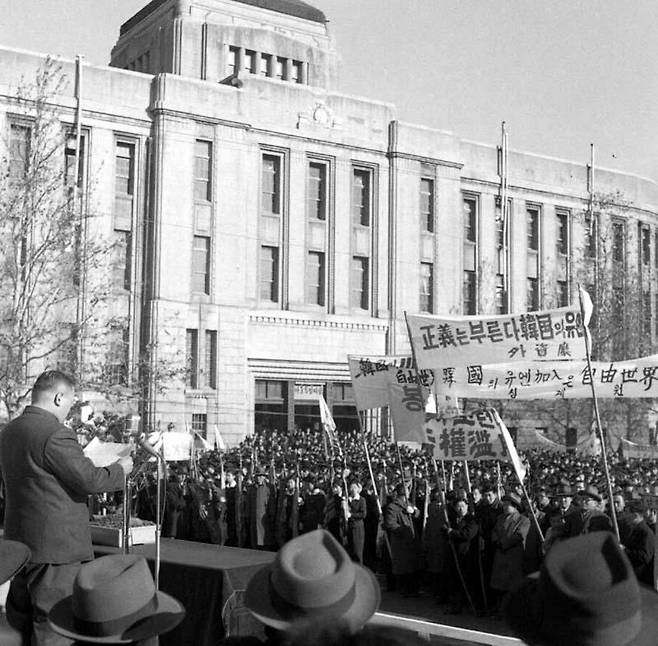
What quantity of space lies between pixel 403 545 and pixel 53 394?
10.0m

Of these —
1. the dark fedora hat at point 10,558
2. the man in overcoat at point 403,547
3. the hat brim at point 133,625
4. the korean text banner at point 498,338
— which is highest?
the korean text banner at point 498,338

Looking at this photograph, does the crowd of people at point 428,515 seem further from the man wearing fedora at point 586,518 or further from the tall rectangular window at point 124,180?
the tall rectangular window at point 124,180

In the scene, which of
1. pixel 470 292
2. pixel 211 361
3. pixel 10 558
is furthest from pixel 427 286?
pixel 10 558

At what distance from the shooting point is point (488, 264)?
46688 mm

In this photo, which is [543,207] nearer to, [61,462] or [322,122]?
[322,122]

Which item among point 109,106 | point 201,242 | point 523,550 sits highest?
point 109,106

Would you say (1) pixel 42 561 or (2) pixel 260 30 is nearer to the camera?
(1) pixel 42 561

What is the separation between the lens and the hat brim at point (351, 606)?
2.93 m

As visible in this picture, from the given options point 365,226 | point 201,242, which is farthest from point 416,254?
point 201,242

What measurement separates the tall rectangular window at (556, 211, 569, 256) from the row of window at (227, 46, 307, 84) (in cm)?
1355

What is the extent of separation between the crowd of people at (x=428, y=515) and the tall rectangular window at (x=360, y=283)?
1860 cm

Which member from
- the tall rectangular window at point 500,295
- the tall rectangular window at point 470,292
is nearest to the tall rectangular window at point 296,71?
the tall rectangular window at point 470,292

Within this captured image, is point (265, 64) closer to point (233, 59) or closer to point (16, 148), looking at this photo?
point (233, 59)

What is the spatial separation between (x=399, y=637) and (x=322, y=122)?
41.2m
